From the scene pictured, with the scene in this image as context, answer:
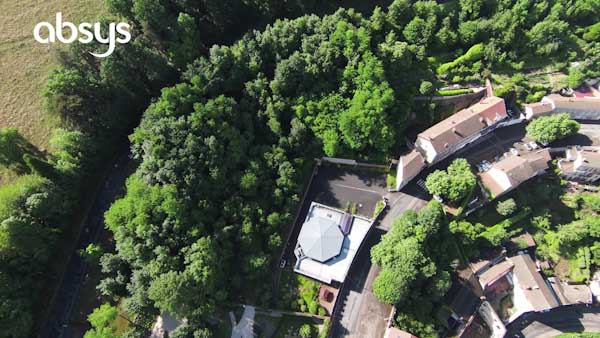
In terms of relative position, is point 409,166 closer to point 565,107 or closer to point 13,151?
point 565,107

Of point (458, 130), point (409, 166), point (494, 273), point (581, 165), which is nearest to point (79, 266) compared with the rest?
point (409, 166)

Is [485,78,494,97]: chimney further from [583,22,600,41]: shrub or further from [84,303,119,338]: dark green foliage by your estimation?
[84,303,119,338]: dark green foliage

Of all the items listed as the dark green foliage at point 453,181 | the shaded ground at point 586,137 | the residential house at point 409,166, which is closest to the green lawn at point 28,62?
the residential house at point 409,166

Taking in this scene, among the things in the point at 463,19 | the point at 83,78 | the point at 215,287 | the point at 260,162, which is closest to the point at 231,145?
the point at 260,162

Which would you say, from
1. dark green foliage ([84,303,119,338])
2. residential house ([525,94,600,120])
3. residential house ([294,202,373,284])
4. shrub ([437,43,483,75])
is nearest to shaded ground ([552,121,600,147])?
residential house ([525,94,600,120])

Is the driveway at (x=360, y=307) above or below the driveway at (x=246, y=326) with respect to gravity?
above

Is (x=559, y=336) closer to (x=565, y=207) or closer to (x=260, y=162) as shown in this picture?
(x=565, y=207)

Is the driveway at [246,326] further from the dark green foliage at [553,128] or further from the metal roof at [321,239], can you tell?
the dark green foliage at [553,128]
